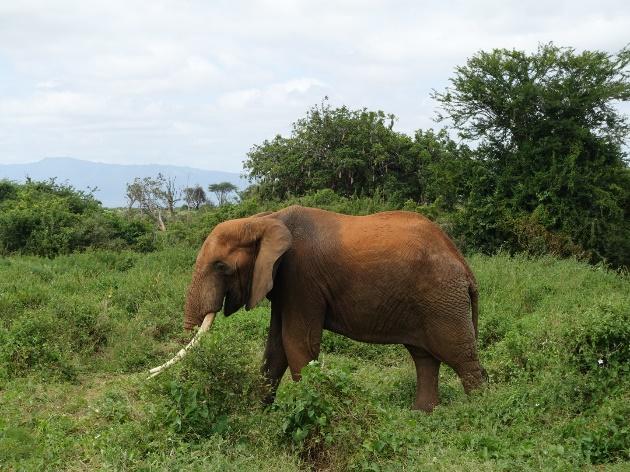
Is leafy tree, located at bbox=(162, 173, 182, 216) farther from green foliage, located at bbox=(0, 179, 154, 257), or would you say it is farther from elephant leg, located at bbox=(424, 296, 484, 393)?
elephant leg, located at bbox=(424, 296, 484, 393)

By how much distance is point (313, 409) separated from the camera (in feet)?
18.9

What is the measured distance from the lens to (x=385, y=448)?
18.6ft

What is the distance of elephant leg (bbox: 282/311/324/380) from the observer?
7.30 meters

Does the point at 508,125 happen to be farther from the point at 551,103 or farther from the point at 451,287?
the point at 451,287

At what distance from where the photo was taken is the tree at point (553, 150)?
59.0ft

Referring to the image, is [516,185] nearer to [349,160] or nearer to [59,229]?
[349,160]

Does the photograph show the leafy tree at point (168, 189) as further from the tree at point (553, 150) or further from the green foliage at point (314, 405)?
the green foliage at point (314, 405)

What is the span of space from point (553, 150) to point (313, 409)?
556 inches

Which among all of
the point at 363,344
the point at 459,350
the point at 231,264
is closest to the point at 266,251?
the point at 231,264

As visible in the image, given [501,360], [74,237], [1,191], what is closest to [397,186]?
[74,237]

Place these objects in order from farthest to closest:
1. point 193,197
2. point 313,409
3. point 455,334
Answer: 1. point 193,197
2. point 455,334
3. point 313,409

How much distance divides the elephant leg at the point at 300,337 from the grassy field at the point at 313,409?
26 cm

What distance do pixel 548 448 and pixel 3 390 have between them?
5859 millimetres

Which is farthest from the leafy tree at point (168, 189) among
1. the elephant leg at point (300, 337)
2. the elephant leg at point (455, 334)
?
the elephant leg at point (455, 334)
